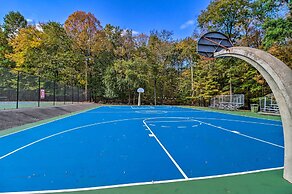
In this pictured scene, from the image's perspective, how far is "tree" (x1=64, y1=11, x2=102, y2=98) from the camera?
2953cm

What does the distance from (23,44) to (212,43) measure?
30.5 meters

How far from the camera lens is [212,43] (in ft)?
14.6

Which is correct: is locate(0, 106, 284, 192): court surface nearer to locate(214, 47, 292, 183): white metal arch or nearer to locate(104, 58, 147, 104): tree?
locate(214, 47, 292, 183): white metal arch

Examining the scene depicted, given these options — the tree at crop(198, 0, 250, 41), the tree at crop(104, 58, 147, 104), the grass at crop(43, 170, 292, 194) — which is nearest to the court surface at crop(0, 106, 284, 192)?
the grass at crop(43, 170, 292, 194)

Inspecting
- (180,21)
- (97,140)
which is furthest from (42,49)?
(97,140)

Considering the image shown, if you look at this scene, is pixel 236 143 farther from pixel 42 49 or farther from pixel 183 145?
pixel 42 49

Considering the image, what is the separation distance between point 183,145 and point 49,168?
10.8ft

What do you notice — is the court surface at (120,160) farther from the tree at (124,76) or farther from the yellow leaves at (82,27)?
the yellow leaves at (82,27)

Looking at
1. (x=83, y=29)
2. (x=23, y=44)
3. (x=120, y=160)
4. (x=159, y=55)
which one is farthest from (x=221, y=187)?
(x=23, y=44)

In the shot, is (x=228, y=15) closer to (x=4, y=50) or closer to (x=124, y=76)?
(x=124, y=76)

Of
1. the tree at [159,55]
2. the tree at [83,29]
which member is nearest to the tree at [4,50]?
the tree at [83,29]

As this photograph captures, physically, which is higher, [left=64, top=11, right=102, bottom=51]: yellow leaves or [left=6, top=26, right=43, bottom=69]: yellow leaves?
[left=64, top=11, right=102, bottom=51]: yellow leaves

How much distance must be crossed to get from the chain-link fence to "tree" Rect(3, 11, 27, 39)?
20.7 meters

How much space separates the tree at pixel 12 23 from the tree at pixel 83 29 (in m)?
9.15
